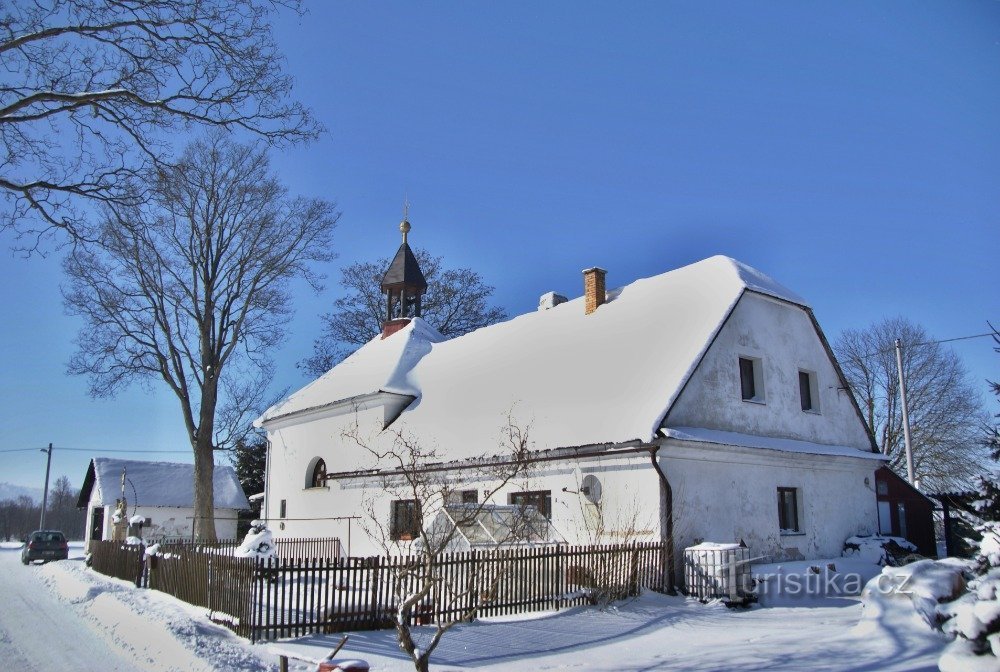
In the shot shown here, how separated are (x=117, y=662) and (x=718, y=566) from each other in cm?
993

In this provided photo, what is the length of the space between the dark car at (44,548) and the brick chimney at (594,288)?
24359 millimetres

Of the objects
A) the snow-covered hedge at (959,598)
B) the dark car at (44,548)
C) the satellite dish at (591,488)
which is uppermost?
the satellite dish at (591,488)

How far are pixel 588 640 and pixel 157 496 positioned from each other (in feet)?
116

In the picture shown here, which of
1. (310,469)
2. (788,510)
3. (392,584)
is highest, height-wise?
(310,469)

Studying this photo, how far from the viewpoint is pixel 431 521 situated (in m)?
18.6

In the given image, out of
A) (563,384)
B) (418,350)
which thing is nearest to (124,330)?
(418,350)

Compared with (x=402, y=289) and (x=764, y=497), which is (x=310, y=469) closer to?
(x=402, y=289)

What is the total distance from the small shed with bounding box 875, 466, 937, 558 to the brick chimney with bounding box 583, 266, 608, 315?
9.29 meters

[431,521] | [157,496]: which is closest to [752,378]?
[431,521]

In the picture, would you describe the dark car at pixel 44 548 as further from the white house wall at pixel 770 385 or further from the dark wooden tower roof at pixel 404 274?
the white house wall at pixel 770 385

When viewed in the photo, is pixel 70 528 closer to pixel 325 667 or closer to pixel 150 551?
pixel 150 551

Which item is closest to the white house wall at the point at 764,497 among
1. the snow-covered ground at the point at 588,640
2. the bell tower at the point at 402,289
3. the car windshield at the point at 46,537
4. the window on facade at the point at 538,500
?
the snow-covered ground at the point at 588,640

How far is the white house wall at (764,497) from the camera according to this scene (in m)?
15.9

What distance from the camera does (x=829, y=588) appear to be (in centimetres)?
1575
